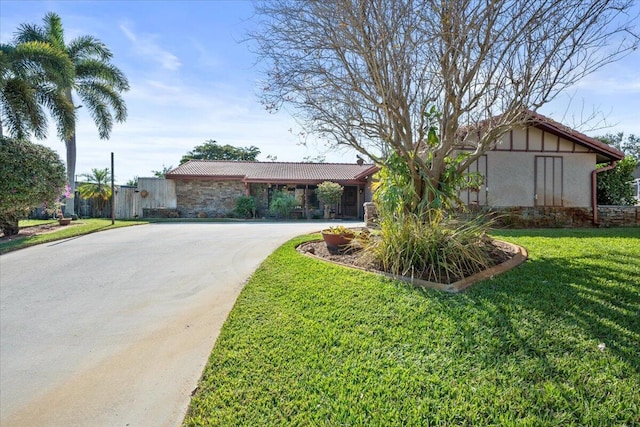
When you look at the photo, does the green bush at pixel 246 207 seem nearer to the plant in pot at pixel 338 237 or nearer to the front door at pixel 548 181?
the plant in pot at pixel 338 237

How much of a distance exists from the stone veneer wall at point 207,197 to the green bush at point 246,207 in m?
0.95

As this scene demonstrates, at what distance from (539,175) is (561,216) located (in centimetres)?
167

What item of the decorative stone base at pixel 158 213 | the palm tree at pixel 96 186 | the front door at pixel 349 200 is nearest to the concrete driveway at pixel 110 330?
the palm tree at pixel 96 186

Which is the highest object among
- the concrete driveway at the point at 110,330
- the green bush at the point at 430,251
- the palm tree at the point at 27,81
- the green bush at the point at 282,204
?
the palm tree at the point at 27,81

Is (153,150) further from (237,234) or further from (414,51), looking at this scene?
(414,51)

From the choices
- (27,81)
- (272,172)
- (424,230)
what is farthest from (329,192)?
(424,230)

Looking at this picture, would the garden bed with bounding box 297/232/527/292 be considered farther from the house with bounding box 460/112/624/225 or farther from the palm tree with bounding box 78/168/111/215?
the palm tree with bounding box 78/168/111/215

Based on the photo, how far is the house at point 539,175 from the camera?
1232cm

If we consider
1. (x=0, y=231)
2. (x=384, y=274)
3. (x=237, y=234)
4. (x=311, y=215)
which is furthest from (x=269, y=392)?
(x=311, y=215)

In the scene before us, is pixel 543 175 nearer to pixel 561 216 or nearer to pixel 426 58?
pixel 561 216

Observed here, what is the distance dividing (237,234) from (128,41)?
5.91 m

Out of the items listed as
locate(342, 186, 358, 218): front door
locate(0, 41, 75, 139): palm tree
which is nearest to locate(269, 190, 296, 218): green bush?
locate(342, 186, 358, 218): front door

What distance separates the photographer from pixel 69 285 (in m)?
5.75

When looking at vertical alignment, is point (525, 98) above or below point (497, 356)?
above
